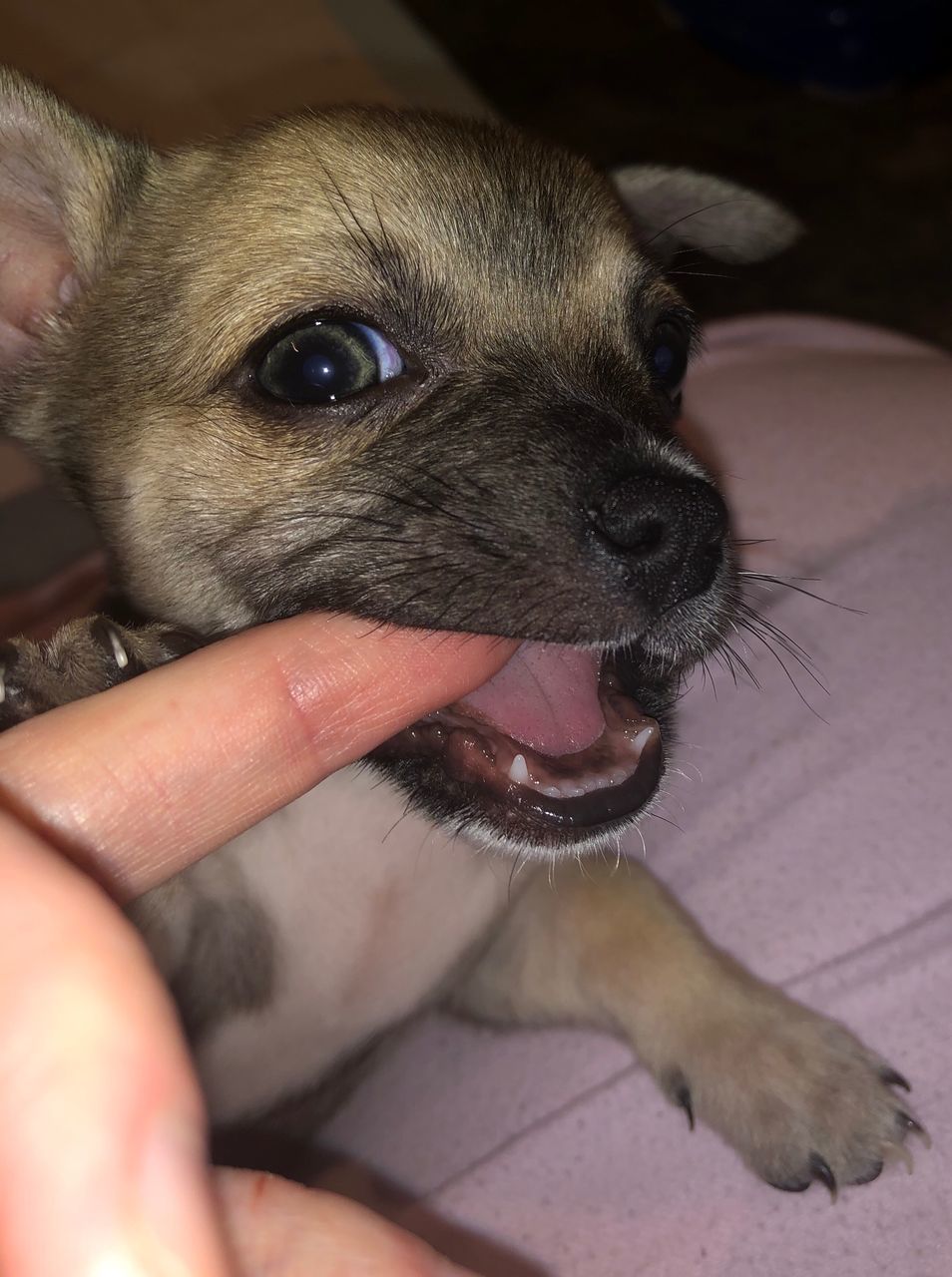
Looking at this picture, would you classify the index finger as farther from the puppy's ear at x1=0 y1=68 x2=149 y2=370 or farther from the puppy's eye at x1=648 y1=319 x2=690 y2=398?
the puppy's ear at x1=0 y1=68 x2=149 y2=370

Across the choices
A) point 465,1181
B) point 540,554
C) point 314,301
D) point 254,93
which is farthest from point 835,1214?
point 254,93

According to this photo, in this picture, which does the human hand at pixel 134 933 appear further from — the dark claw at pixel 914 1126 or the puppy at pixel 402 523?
the dark claw at pixel 914 1126

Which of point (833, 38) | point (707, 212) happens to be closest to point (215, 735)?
point (707, 212)

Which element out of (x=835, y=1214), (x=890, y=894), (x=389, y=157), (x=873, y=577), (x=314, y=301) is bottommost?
(x=835, y=1214)

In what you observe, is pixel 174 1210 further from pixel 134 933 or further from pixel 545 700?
pixel 545 700

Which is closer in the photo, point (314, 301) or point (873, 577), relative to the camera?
point (314, 301)

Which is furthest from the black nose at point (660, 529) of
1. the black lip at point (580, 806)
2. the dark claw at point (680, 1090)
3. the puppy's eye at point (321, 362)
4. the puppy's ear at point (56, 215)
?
the puppy's ear at point (56, 215)

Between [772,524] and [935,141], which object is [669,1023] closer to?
[772,524]
